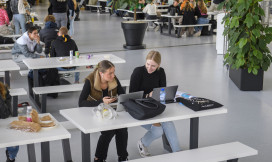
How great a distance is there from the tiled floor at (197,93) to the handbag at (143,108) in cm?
96

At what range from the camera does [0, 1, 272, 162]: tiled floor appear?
17.0 ft

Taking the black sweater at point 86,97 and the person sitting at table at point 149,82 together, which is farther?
the person sitting at table at point 149,82

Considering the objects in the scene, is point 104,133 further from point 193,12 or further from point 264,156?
point 193,12

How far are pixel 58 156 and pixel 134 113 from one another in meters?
1.28

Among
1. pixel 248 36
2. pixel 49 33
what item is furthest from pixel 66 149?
pixel 49 33

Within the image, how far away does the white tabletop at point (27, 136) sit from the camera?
346 centimetres

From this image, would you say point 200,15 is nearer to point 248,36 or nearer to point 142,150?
point 248,36

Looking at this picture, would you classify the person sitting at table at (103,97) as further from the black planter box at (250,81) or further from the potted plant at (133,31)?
the potted plant at (133,31)

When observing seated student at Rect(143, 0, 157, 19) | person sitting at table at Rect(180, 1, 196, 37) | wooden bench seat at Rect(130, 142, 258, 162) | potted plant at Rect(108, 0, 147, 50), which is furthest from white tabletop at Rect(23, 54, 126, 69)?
seated student at Rect(143, 0, 157, 19)

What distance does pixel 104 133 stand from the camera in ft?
14.3

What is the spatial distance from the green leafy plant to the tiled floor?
50 centimetres

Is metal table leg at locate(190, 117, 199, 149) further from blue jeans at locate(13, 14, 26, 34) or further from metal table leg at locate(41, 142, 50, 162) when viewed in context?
blue jeans at locate(13, 14, 26, 34)

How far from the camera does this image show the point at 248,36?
7.11 meters

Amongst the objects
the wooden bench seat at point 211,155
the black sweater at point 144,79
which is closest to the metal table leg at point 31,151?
the wooden bench seat at point 211,155
